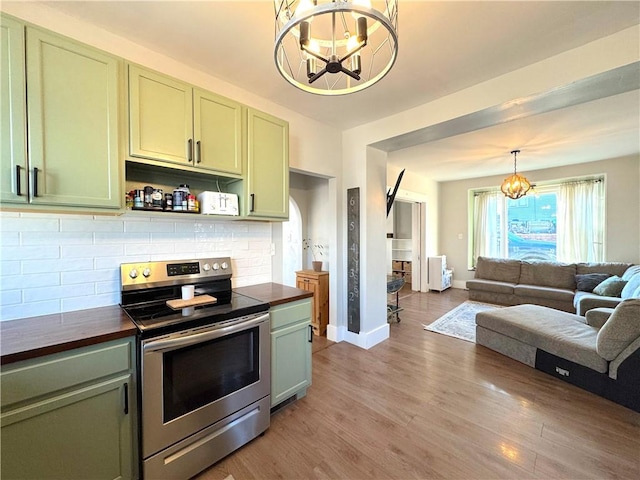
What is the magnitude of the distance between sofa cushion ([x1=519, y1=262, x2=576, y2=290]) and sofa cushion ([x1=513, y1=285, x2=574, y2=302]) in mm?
176

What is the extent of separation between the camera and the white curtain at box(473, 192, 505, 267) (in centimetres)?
617

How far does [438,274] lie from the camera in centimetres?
611

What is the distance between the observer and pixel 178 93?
176 centimetres

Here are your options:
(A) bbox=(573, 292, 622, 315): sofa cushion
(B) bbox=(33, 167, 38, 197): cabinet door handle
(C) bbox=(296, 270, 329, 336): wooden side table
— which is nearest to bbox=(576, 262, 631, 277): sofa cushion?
(A) bbox=(573, 292, 622, 315): sofa cushion

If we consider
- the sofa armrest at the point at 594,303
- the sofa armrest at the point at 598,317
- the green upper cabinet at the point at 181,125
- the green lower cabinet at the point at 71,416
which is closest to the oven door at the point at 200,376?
the green lower cabinet at the point at 71,416

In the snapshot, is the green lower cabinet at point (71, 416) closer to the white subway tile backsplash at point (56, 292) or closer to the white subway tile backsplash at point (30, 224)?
the white subway tile backsplash at point (56, 292)

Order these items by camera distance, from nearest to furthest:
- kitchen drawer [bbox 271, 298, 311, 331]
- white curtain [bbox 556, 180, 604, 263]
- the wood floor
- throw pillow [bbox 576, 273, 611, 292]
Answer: the wood floor < kitchen drawer [bbox 271, 298, 311, 331] < throw pillow [bbox 576, 273, 611, 292] < white curtain [bbox 556, 180, 604, 263]

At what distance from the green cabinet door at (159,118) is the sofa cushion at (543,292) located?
18.5ft

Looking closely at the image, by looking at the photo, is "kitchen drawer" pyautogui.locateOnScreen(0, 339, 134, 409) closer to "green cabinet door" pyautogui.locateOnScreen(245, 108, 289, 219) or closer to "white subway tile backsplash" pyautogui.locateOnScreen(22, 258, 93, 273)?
"white subway tile backsplash" pyautogui.locateOnScreen(22, 258, 93, 273)

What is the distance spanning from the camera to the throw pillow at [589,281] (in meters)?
4.24

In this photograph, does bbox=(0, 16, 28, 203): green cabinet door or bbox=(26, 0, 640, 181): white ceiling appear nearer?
bbox=(0, 16, 28, 203): green cabinet door

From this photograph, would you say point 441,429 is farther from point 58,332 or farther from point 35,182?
point 35,182

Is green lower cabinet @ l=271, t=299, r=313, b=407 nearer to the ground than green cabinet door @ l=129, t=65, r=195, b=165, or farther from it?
nearer to the ground

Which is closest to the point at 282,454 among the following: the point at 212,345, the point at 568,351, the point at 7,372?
the point at 212,345
